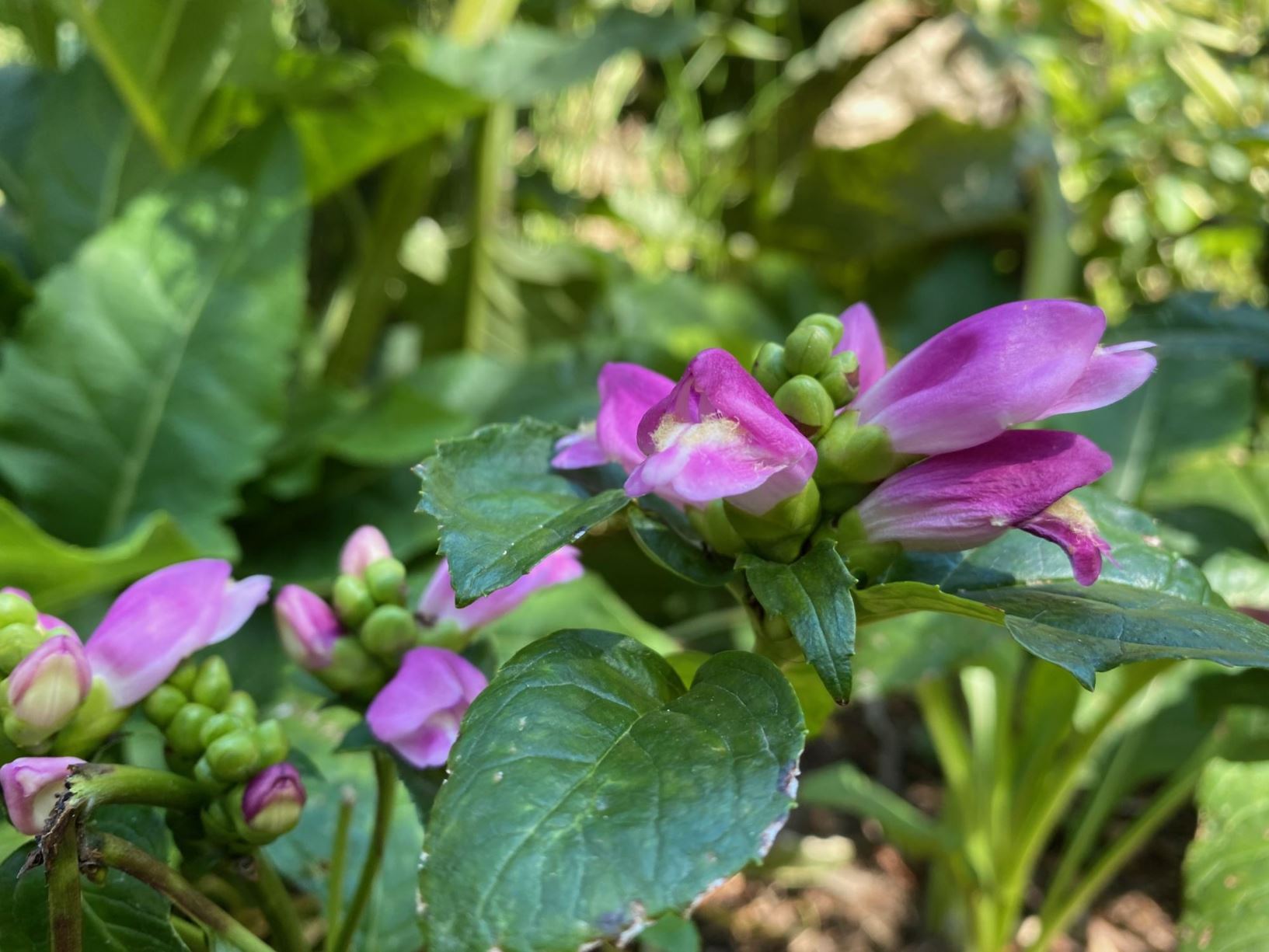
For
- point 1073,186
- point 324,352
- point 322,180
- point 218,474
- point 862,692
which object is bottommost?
point 1073,186

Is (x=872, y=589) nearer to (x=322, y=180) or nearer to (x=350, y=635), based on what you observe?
(x=350, y=635)

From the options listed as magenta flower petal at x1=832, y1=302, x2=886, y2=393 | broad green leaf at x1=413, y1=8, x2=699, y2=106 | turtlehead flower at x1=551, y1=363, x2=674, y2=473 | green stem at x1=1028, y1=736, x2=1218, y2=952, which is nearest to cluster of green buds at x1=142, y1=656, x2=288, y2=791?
turtlehead flower at x1=551, y1=363, x2=674, y2=473

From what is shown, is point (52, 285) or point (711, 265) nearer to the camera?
point (52, 285)

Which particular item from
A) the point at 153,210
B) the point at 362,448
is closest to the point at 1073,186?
the point at 362,448

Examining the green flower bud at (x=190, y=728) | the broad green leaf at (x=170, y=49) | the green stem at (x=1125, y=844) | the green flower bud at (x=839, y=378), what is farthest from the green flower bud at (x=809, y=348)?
the broad green leaf at (x=170, y=49)

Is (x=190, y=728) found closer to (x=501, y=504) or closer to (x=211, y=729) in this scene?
(x=211, y=729)

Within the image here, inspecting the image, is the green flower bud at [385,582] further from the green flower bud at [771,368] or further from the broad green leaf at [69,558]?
the broad green leaf at [69,558]

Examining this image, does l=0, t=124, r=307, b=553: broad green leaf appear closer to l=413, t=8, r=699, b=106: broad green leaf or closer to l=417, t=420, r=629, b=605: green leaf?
l=413, t=8, r=699, b=106: broad green leaf
